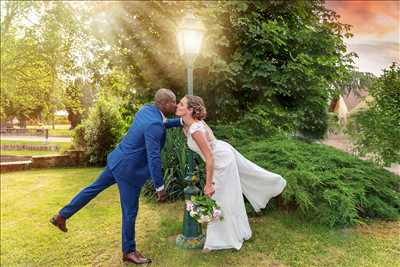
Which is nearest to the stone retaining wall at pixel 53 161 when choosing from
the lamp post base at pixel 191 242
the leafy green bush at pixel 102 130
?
the leafy green bush at pixel 102 130

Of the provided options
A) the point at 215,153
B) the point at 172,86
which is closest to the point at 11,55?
the point at 172,86

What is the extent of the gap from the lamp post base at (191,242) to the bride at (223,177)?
0.21 metres

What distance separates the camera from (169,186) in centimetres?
604

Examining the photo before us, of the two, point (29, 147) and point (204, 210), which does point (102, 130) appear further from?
point (29, 147)

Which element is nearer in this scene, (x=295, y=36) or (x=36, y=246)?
(x=36, y=246)

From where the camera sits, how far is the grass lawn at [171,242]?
376 cm

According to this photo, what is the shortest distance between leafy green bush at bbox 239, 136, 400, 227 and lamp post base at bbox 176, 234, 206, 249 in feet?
Result: 4.78

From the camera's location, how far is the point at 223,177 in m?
3.74

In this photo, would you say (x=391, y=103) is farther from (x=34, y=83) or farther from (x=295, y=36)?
(x=34, y=83)

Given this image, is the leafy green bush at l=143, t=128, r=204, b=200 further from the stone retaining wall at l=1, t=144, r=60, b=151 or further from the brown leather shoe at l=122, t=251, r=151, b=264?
the stone retaining wall at l=1, t=144, r=60, b=151

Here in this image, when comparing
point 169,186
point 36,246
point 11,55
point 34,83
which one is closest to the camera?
Result: point 36,246

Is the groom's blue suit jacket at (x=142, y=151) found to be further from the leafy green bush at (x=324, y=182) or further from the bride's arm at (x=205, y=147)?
the leafy green bush at (x=324, y=182)

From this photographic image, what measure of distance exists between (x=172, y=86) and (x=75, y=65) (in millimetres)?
12560

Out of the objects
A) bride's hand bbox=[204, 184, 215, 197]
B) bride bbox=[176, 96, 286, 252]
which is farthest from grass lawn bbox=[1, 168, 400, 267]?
bride's hand bbox=[204, 184, 215, 197]
